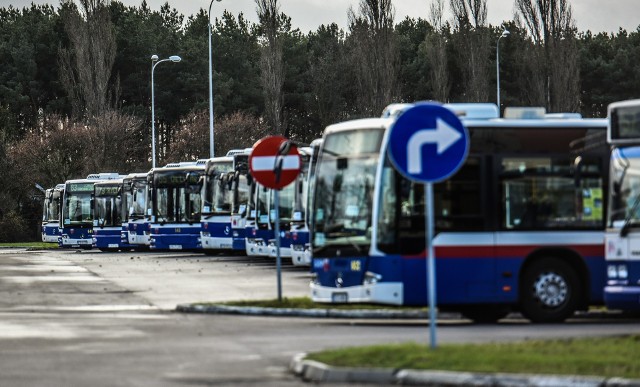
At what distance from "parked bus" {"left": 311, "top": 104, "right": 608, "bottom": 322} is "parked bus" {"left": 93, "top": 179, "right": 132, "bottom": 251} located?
141ft

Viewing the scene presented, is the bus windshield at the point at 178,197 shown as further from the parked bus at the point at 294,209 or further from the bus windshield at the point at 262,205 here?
the parked bus at the point at 294,209

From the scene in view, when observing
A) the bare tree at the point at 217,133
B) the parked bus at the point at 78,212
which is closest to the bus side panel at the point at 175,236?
the parked bus at the point at 78,212

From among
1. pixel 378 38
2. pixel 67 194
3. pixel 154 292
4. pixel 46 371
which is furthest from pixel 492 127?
pixel 378 38

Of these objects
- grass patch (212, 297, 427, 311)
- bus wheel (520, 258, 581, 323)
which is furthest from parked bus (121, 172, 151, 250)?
bus wheel (520, 258, 581, 323)

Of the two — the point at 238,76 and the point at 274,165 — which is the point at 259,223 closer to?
the point at 274,165

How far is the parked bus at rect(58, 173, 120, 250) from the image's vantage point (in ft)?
218

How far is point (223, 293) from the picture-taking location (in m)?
28.6

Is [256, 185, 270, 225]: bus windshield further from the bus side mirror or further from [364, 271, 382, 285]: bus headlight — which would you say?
the bus side mirror

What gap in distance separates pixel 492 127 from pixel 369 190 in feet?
6.09

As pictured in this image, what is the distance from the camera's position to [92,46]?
284 feet

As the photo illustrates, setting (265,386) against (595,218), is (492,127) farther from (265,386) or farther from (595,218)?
(265,386)

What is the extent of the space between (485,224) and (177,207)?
34693 millimetres

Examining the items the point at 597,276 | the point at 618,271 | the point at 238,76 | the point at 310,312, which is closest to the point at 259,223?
the point at 310,312

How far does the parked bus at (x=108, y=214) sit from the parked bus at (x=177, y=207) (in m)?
8.45
